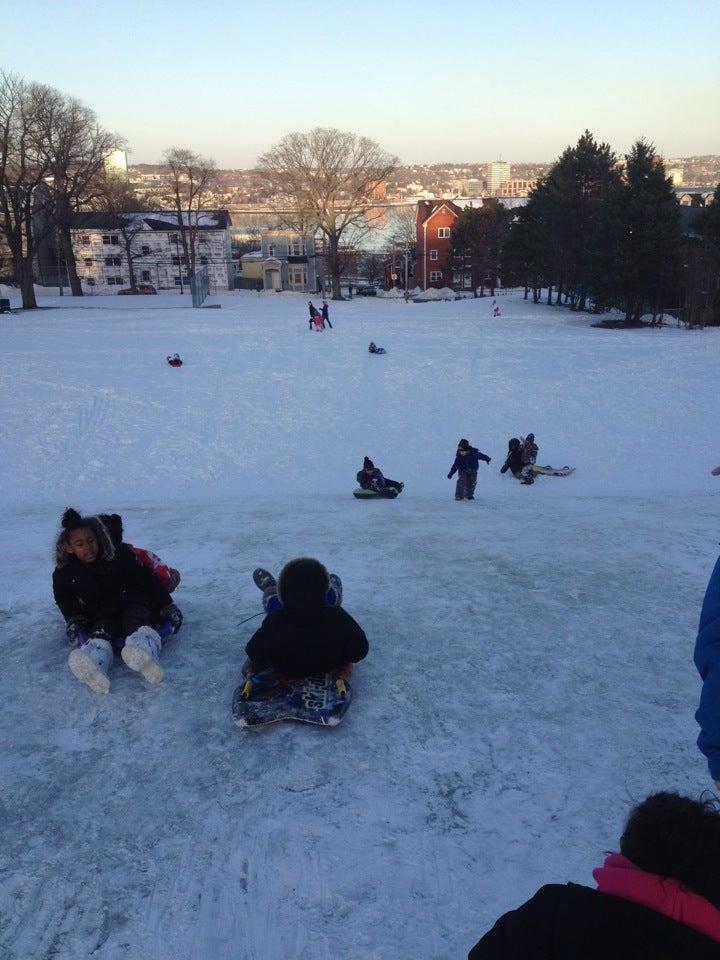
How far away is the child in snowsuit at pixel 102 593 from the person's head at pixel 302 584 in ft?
3.34

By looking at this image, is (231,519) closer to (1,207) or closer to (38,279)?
(1,207)

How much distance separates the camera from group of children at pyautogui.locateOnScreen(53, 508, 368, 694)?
3.99 meters

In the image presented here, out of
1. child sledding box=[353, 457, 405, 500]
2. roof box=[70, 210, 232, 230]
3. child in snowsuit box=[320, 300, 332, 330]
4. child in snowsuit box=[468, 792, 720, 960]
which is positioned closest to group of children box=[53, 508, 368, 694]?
child in snowsuit box=[468, 792, 720, 960]

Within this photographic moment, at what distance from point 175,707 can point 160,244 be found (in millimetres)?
69143

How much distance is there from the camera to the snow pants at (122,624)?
458 centimetres

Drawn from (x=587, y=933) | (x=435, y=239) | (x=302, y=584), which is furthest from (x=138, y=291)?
(x=587, y=933)

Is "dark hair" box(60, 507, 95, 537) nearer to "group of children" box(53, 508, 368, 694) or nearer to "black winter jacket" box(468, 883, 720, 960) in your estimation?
"group of children" box(53, 508, 368, 694)

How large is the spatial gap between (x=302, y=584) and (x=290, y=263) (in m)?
73.4

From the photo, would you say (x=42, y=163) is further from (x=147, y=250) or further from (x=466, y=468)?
(x=466, y=468)

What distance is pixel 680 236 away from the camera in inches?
1385

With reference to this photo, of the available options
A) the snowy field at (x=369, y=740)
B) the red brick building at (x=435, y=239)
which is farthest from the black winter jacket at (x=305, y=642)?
the red brick building at (x=435, y=239)

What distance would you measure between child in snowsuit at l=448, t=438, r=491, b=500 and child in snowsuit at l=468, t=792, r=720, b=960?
1134cm

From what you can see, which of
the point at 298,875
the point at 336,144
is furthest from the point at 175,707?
the point at 336,144

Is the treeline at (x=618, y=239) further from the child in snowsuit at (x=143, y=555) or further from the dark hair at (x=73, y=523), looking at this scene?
the dark hair at (x=73, y=523)
